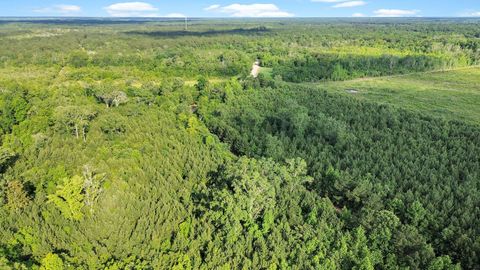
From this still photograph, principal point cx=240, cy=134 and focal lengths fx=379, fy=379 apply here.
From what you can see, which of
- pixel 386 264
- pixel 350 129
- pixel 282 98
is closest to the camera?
pixel 386 264

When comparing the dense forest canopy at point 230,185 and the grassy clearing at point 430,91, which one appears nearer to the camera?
the dense forest canopy at point 230,185

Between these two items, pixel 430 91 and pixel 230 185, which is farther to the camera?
pixel 430 91

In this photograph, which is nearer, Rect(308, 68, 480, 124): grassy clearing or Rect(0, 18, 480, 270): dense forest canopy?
Rect(0, 18, 480, 270): dense forest canopy

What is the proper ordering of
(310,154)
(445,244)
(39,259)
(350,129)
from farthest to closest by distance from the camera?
(350,129) < (310,154) < (445,244) < (39,259)

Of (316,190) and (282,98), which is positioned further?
(282,98)

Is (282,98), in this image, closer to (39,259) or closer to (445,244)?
(445,244)

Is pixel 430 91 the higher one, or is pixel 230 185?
pixel 230 185

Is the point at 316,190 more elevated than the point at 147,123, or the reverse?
the point at 147,123

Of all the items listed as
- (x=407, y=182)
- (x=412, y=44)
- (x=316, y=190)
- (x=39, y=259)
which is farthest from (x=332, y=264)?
A: (x=412, y=44)
